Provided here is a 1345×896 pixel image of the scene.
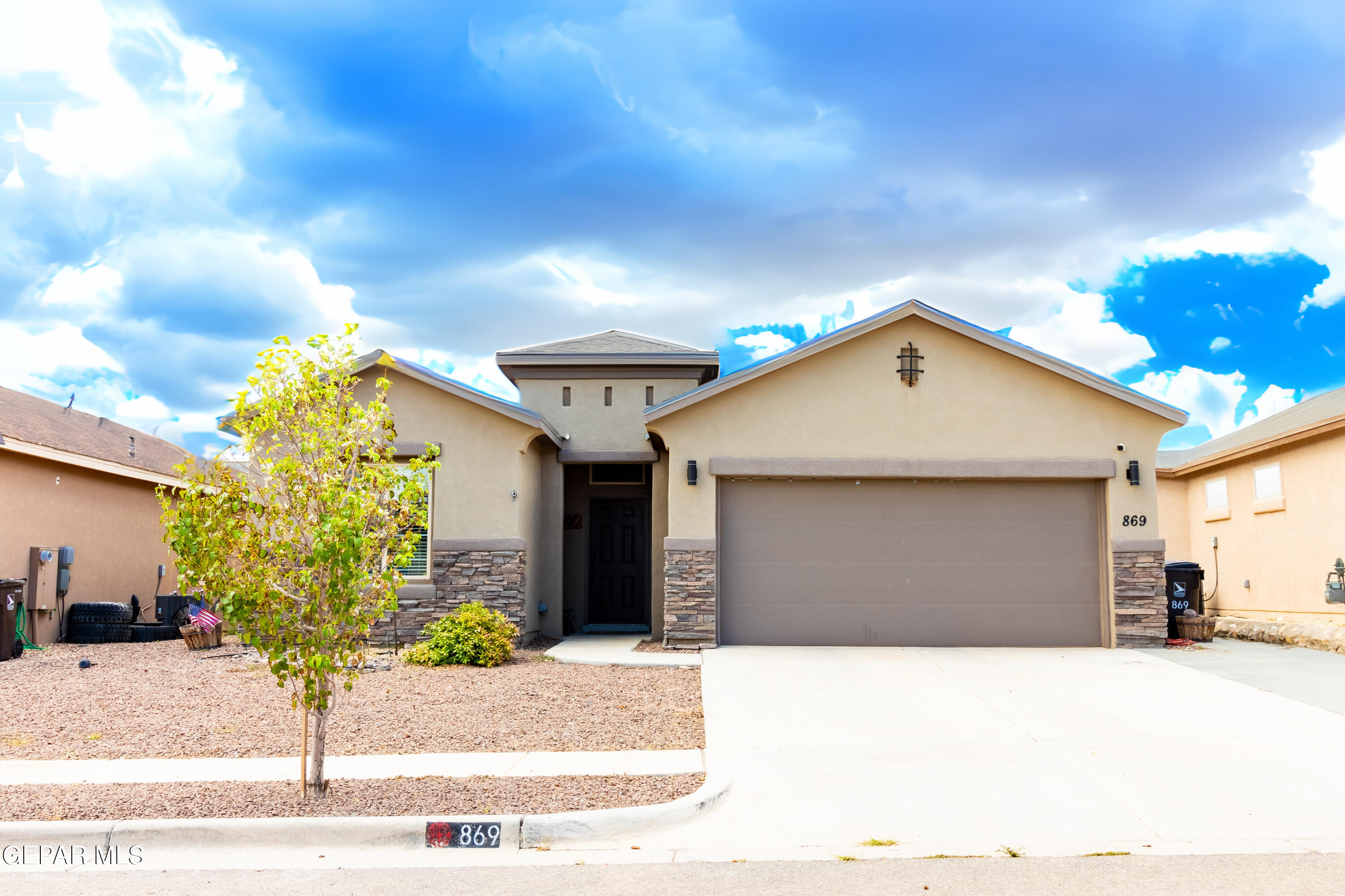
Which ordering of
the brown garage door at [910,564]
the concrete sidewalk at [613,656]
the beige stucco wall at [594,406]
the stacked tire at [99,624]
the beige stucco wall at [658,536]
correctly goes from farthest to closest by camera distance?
the beige stucco wall at [594,406]
the stacked tire at [99,624]
the beige stucco wall at [658,536]
the brown garage door at [910,564]
the concrete sidewalk at [613,656]

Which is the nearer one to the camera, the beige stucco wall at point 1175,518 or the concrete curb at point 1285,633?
the concrete curb at point 1285,633

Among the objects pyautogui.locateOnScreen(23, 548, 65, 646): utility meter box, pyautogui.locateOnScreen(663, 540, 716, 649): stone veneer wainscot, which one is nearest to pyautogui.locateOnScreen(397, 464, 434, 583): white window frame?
pyautogui.locateOnScreen(663, 540, 716, 649): stone veneer wainscot

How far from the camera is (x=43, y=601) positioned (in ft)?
47.4

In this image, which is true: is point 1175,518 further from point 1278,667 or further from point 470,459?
point 470,459

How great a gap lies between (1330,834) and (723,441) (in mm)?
8629

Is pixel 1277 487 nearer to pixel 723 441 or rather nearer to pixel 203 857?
pixel 723 441

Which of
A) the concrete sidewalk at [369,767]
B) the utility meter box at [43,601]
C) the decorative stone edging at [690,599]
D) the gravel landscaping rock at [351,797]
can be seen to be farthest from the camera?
the utility meter box at [43,601]

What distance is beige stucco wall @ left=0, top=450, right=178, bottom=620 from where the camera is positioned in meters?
14.0

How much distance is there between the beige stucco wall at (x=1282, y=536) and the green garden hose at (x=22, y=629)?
18588 mm

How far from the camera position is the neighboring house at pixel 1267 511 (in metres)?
14.3

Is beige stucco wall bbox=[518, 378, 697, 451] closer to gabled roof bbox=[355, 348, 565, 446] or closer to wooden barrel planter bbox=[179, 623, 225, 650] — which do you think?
gabled roof bbox=[355, 348, 565, 446]

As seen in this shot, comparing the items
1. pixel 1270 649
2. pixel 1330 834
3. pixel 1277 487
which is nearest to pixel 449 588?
pixel 1330 834

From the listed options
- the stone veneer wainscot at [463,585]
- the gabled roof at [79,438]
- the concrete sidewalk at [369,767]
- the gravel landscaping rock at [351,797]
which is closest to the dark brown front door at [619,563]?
the stone veneer wainscot at [463,585]

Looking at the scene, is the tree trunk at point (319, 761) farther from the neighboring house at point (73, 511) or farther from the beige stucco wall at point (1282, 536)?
the beige stucco wall at point (1282, 536)
